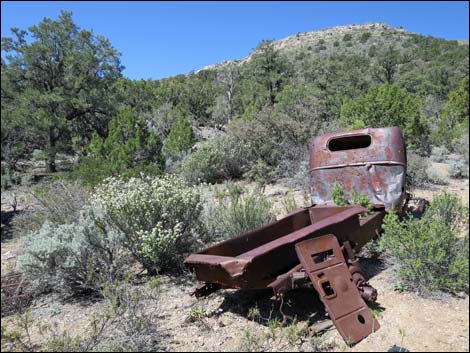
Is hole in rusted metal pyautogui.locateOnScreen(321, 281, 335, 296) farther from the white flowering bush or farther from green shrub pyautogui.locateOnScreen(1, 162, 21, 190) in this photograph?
green shrub pyautogui.locateOnScreen(1, 162, 21, 190)

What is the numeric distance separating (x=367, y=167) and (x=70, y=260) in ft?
11.6

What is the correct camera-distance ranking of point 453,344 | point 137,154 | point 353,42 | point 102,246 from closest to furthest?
1. point 453,344
2. point 102,246
3. point 137,154
4. point 353,42

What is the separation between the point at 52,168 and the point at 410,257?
7957mm

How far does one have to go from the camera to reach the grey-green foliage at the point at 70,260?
12.7ft

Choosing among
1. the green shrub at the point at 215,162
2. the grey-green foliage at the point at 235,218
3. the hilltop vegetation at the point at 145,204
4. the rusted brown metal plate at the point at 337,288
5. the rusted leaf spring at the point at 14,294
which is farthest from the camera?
the green shrub at the point at 215,162

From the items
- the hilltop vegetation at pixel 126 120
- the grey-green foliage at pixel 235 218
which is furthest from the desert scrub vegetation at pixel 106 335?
the hilltop vegetation at pixel 126 120

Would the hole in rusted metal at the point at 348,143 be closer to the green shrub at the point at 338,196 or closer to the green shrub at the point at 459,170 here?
the green shrub at the point at 338,196

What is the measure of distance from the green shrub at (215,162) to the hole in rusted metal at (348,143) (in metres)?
5.02

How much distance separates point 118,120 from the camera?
427 inches

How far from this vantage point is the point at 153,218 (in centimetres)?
459

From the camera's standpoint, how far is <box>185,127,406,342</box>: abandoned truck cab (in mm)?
2951

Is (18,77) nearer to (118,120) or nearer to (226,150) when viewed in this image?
(118,120)

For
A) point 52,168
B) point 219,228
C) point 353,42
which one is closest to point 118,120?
point 52,168

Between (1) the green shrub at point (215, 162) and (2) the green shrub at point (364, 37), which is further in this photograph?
(2) the green shrub at point (364, 37)
